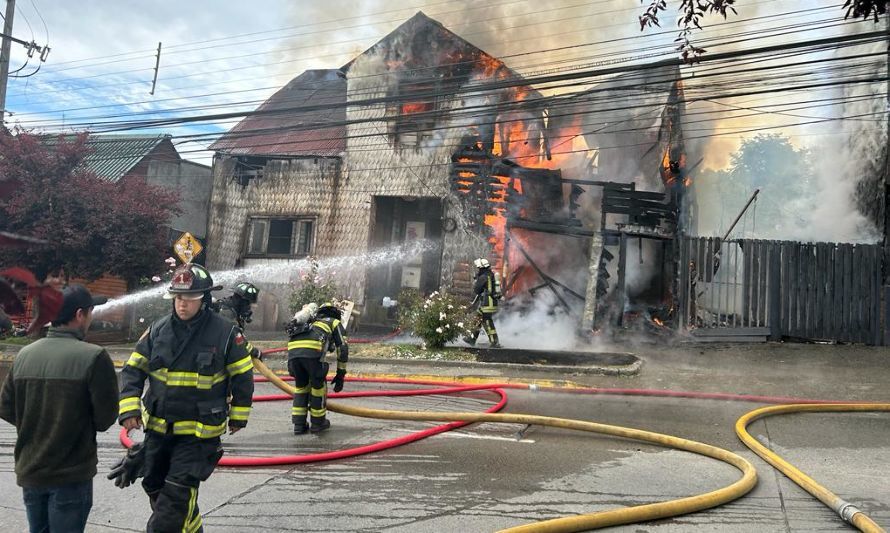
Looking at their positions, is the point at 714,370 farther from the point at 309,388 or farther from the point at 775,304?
the point at 309,388

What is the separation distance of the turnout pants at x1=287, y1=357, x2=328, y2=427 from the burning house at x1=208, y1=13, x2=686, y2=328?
848 cm

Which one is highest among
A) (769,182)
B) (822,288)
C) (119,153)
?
(769,182)

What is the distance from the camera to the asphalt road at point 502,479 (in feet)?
13.3

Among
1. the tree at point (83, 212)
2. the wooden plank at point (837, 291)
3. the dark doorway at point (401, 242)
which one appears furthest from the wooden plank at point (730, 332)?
the tree at point (83, 212)

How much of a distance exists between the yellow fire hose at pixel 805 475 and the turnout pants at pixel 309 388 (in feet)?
13.2

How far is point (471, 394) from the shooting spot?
8.52 m

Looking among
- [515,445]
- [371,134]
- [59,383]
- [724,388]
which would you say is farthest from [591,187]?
[59,383]

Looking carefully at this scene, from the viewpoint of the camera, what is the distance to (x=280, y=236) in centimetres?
1900

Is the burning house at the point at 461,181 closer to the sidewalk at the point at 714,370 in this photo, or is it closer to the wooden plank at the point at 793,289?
the wooden plank at the point at 793,289

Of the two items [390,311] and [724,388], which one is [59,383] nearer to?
[724,388]

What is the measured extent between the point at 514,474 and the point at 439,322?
6.76 m

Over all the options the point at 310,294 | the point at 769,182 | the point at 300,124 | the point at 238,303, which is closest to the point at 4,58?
the point at 300,124

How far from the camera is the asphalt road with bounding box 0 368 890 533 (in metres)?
4.05

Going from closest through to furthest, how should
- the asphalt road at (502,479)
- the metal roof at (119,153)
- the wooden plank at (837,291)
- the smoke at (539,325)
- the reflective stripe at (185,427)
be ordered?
1. the reflective stripe at (185,427)
2. the asphalt road at (502,479)
3. the wooden plank at (837,291)
4. the smoke at (539,325)
5. the metal roof at (119,153)
